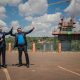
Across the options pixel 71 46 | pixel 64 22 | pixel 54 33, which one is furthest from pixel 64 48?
pixel 64 22

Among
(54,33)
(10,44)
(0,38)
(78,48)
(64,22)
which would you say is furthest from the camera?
(64,22)

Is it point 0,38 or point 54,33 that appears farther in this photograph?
point 54,33

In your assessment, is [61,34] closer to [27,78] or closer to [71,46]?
[71,46]

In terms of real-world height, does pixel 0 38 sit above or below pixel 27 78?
above

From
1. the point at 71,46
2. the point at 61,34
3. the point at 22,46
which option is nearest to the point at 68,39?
the point at 61,34

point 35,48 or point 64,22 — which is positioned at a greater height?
point 64,22

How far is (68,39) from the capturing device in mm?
72875

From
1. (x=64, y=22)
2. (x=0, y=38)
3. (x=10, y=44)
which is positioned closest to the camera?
(x=0, y=38)

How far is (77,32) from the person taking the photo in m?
72.8

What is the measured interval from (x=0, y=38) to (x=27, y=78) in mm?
4655

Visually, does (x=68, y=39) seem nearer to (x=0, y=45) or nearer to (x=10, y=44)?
(x=10, y=44)

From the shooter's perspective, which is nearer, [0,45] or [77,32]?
[0,45]

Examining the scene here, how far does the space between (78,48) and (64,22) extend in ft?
84.0

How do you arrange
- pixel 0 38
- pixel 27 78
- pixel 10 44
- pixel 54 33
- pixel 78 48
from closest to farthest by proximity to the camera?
1. pixel 27 78
2. pixel 0 38
3. pixel 10 44
4. pixel 78 48
5. pixel 54 33
